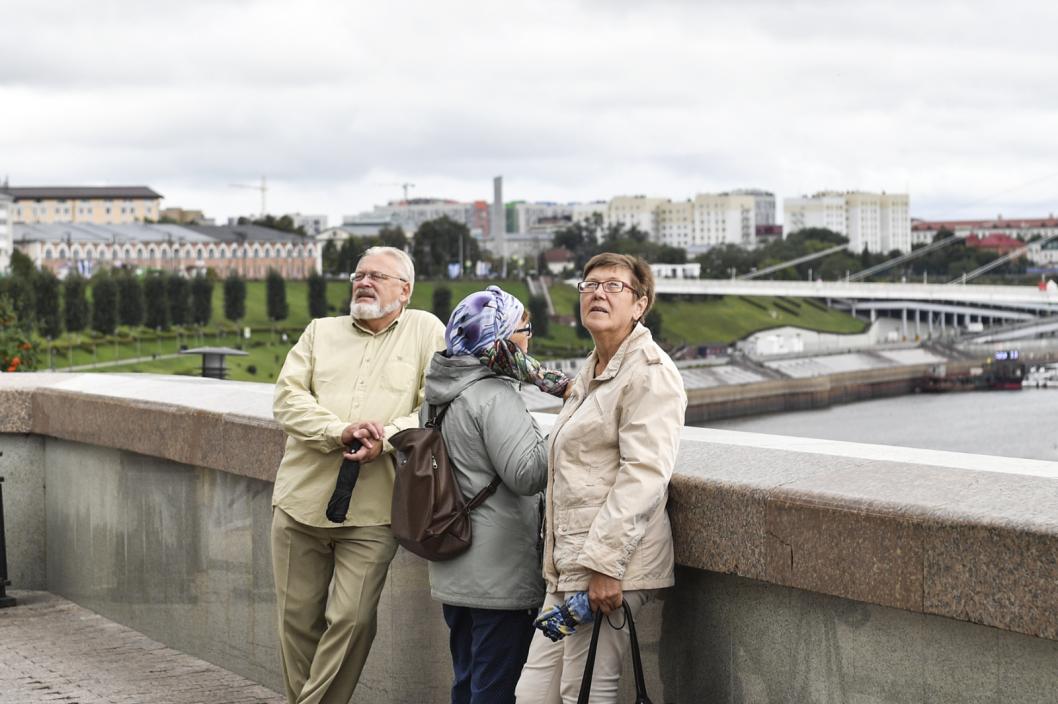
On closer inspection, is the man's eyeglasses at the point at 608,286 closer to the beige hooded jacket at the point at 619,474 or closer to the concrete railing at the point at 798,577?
the beige hooded jacket at the point at 619,474

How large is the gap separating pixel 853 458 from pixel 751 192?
18490 cm

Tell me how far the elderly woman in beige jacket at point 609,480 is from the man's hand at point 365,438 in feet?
1.75

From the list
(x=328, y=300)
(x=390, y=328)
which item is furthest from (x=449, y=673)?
(x=328, y=300)

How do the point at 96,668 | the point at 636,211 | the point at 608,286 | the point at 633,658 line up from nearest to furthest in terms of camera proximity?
the point at 633,658 → the point at 608,286 → the point at 96,668 → the point at 636,211

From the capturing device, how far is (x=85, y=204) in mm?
138000

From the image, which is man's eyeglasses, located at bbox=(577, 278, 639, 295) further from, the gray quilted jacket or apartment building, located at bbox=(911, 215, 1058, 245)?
apartment building, located at bbox=(911, 215, 1058, 245)

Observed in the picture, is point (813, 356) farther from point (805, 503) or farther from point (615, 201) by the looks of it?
point (805, 503)

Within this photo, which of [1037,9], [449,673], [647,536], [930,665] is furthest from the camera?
[1037,9]

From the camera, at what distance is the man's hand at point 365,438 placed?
2.85 meters

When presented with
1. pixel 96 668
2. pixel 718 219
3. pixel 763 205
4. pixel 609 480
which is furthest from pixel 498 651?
pixel 763 205

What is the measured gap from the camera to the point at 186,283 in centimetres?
8150

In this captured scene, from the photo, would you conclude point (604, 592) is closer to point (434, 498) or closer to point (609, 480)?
point (609, 480)

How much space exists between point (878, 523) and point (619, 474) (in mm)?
403

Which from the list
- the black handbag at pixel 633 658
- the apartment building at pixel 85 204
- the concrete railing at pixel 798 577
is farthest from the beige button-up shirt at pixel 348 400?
the apartment building at pixel 85 204
